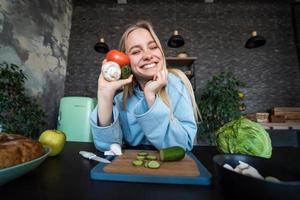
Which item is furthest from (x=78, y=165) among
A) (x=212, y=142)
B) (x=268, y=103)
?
(x=268, y=103)

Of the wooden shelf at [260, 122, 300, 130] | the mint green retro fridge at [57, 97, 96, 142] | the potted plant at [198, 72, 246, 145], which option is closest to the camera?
the mint green retro fridge at [57, 97, 96, 142]

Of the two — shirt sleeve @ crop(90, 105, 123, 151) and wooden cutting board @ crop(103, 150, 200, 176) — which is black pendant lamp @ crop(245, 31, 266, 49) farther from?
wooden cutting board @ crop(103, 150, 200, 176)

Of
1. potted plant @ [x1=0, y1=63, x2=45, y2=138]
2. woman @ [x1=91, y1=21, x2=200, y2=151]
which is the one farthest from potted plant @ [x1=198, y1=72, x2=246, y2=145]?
potted plant @ [x1=0, y1=63, x2=45, y2=138]

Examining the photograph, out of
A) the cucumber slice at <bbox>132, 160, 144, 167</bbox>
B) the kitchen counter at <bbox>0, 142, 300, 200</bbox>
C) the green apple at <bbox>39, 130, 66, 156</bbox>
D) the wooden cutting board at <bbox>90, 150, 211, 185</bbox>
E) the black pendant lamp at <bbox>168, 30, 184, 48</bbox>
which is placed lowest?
the kitchen counter at <bbox>0, 142, 300, 200</bbox>

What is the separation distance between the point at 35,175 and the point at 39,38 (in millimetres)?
3269

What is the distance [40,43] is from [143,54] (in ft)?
9.51

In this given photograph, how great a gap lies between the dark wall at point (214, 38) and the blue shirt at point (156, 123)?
3.18m

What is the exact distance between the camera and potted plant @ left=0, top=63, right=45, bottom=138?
2.01 meters

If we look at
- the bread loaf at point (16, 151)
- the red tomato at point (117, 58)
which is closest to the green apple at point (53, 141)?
the bread loaf at point (16, 151)

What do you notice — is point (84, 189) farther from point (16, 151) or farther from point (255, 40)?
point (255, 40)

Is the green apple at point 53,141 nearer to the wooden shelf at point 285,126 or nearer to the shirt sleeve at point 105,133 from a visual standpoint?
the shirt sleeve at point 105,133

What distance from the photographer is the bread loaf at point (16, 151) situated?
16.0 inches

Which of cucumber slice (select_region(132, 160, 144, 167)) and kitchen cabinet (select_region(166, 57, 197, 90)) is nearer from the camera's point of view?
cucumber slice (select_region(132, 160, 144, 167))

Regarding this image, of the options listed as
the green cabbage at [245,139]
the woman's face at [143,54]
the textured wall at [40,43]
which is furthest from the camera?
the textured wall at [40,43]
